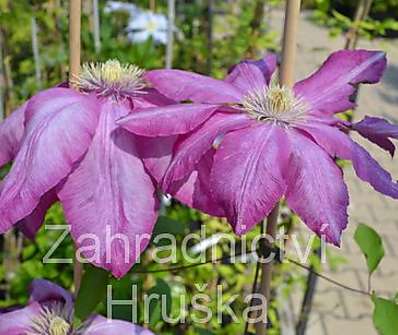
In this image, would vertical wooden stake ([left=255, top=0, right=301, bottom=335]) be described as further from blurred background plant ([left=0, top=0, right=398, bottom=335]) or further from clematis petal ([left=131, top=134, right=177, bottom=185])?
blurred background plant ([left=0, top=0, right=398, bottom=335])

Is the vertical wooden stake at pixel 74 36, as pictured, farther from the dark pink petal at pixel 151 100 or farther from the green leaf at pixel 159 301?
the green leaf at pixel 159 301

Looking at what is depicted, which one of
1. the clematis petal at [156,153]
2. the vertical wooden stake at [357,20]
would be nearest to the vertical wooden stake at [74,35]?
the clematis petal at [156,153]

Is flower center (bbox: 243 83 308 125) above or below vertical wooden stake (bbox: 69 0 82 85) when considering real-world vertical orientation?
below

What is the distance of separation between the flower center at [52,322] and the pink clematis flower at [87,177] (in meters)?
0.16

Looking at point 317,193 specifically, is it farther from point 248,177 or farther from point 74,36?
point 74,36

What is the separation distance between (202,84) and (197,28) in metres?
2.27

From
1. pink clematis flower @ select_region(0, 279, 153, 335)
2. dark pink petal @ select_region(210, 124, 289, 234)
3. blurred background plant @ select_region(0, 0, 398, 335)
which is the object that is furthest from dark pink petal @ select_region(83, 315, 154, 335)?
blurred background plant @ select_region(0, 0, 398, 335)

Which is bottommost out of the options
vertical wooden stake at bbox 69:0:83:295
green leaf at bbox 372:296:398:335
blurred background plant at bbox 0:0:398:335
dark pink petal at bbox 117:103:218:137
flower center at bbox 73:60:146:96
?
blurred background plant at bbox 0:0:398:335

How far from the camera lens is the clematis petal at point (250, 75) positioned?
30.0 inches

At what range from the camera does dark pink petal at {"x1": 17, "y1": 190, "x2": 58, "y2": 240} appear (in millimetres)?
674

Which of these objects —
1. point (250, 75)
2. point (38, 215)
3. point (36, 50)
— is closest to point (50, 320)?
point (38, 215)

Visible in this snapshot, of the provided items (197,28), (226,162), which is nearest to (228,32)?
(197,28)

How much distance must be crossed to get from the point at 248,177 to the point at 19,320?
359 mm

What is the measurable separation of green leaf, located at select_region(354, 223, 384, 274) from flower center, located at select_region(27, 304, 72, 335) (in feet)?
1.20
